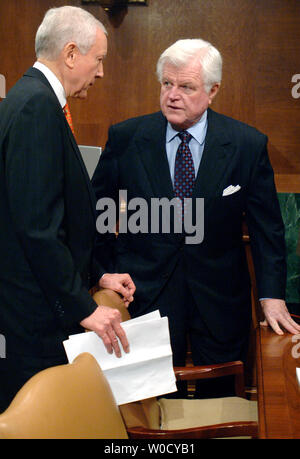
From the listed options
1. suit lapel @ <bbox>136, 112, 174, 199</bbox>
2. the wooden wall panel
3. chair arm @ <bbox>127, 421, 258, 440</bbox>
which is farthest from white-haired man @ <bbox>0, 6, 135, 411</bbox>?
the wooden wall panel

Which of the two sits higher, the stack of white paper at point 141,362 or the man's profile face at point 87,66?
the man's profile face at point 87,66

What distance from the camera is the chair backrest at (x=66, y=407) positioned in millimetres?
1253

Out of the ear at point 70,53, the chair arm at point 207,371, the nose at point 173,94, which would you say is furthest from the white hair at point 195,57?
the chair arm at point 207,371

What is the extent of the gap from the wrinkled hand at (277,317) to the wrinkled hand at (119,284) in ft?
1.69

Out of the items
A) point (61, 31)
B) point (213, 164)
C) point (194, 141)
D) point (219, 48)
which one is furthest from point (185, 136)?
point (219, 48)

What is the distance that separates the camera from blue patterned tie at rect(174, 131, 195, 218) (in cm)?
255

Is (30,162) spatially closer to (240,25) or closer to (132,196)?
(132,196)

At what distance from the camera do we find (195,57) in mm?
2475

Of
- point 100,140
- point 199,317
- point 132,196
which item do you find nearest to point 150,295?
point 199,317

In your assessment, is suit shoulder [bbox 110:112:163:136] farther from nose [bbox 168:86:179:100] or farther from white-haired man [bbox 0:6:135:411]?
white-haired man [bbox 0:6:135:411]

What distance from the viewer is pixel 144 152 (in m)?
2.60

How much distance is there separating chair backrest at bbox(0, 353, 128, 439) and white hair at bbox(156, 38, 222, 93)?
1345mm
